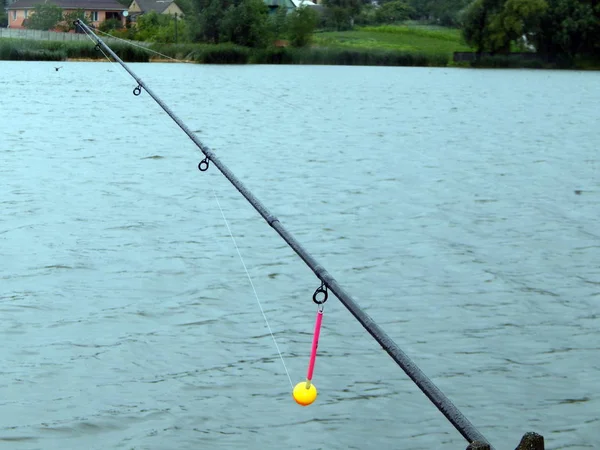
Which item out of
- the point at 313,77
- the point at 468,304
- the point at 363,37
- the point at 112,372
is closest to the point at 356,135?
the point at 468,304

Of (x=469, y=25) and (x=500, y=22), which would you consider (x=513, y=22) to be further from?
(x=469, y=25)

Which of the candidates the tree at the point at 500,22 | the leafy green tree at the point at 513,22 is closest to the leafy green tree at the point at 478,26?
the tree at the point at 500,22

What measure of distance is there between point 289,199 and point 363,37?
7039 cm

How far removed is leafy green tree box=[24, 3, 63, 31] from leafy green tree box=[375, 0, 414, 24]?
39720 mm

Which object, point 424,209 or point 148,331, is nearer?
point 148,331

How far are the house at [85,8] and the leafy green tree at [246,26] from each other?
20.2 m

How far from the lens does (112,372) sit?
260 inches

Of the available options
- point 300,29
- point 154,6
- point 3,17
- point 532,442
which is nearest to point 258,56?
point 300,29

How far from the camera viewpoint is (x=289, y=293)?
8.62 m

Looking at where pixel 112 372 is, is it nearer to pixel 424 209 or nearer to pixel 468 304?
pixel 468 304

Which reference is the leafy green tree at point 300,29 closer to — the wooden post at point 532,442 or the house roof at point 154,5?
the house roof at point 154,5

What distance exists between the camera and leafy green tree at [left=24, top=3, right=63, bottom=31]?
214 feet

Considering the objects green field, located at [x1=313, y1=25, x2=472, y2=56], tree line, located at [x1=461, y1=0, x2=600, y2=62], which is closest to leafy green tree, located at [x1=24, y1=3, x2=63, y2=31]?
green field, located at [x1=313, y1=25, x2=472, y2=56]

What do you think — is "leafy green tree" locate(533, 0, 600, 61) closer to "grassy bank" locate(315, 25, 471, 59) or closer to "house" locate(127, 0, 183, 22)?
"grassy bank" locate(315, 25, 471, 59)
